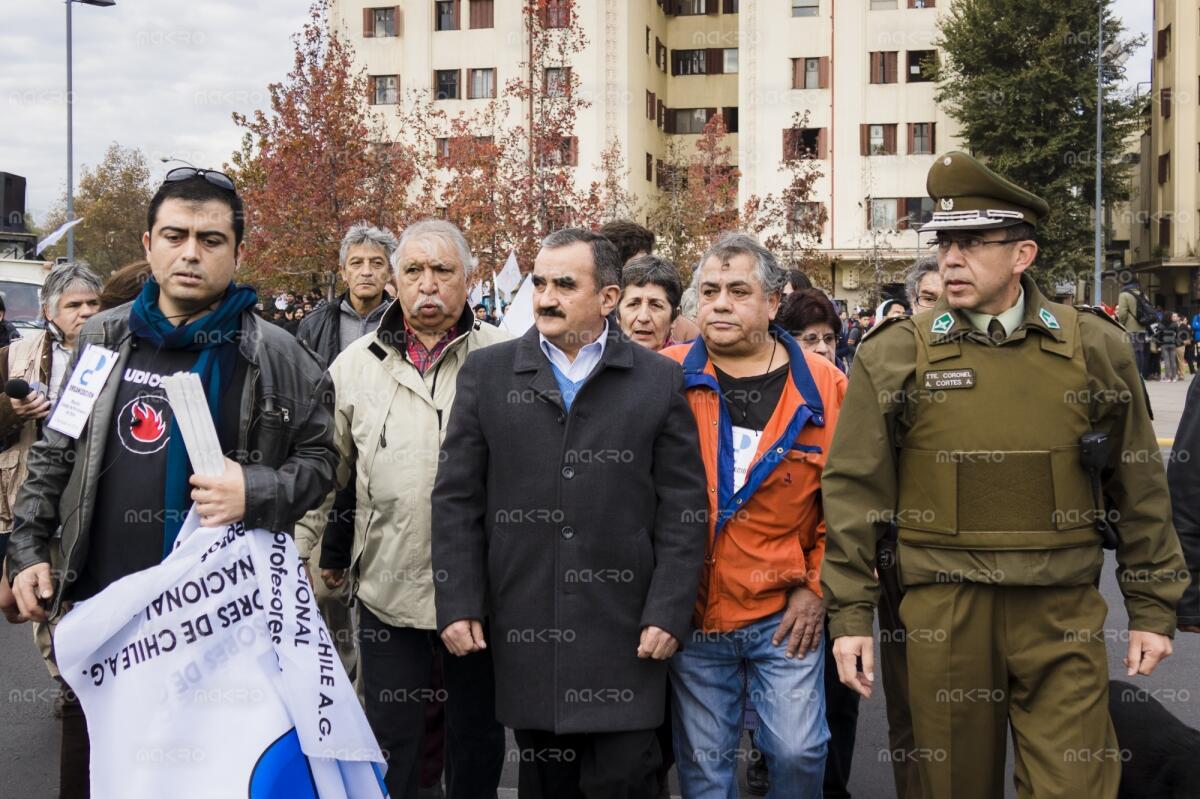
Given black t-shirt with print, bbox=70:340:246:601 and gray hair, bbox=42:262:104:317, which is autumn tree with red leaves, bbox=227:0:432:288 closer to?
gray hair, bbox=42:262:104:317

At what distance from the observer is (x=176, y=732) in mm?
3365

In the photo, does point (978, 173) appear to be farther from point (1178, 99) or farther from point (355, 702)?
point (1178, 99)

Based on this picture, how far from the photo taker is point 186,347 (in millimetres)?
3617

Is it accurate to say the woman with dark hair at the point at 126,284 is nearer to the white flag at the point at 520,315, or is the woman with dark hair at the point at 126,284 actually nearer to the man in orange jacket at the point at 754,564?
the man in orange jacket at the point at 754,564

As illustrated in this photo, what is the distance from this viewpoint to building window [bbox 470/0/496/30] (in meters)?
49.0

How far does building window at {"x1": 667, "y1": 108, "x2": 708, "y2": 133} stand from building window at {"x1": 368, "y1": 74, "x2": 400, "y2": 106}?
41.5 feet

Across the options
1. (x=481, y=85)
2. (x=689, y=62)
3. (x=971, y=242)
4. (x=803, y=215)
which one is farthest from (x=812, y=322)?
(x=689, y=62)

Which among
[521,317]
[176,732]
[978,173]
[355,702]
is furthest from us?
[521,317]

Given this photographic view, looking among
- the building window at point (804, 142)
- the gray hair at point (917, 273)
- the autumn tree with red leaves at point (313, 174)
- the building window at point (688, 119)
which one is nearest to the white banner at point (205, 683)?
the gray hair at point (917, 273)

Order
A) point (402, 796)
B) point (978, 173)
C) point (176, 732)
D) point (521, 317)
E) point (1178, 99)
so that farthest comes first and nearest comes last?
point (1178, 99)
point (521, 317)
point (402, 796)
point (978, 173)
point (176, 732)

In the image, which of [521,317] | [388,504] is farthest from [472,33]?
[388,504]

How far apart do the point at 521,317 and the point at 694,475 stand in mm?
4947

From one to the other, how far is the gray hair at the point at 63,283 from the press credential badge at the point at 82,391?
278 centimetres

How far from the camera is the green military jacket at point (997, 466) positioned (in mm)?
3627
